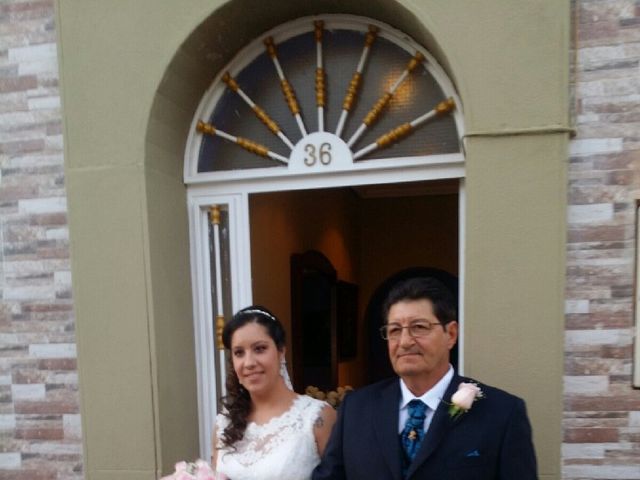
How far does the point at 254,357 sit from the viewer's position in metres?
2.11

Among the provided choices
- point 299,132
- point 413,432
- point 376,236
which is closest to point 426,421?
point 413,432

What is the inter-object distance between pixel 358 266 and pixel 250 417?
15.8 feet

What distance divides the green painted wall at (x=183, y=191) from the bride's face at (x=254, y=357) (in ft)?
2.68

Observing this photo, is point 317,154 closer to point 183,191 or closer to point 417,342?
point 183,191

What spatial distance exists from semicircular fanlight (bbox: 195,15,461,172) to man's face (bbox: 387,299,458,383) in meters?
1.23

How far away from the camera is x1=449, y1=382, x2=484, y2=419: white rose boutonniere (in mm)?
1599

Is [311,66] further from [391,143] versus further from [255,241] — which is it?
[255,241]

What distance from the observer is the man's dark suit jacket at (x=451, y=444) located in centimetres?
159

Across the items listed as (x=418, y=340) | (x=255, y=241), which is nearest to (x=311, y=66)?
(x=255, y=241)

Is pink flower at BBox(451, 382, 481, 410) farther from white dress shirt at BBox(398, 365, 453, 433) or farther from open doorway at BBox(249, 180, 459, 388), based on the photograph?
open doorway at BBox(249, 180, 459, 388)

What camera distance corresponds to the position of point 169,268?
2.82 metres

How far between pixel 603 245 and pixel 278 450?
174cm

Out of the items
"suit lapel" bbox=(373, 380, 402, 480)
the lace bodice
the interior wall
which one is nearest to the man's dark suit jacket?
"suit lapel" bbox=(373, 380, 402, 480)

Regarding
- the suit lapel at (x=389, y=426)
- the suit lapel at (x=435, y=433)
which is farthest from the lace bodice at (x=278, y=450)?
the suit lapel at (x=435, y=433)
